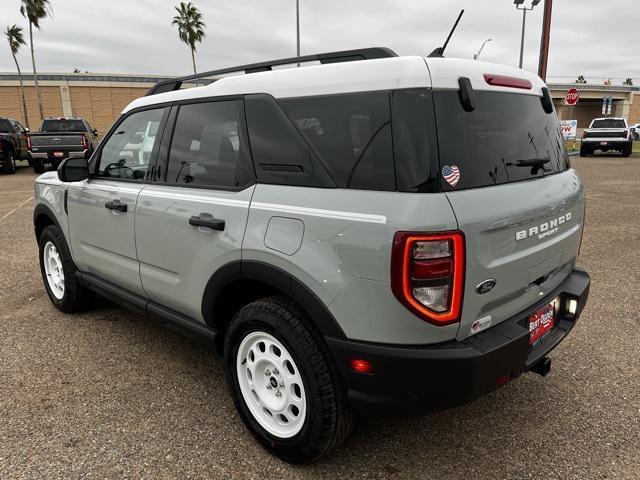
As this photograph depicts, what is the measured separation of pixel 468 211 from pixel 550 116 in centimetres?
113

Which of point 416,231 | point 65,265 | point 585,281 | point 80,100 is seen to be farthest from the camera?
point 80,100

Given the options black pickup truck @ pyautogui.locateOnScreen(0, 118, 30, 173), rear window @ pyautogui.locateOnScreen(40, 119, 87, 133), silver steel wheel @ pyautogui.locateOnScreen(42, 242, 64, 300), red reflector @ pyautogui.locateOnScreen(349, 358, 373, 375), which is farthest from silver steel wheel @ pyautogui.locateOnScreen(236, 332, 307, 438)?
rear window @ pyautogui.locateOnScreen(40, 119, 87, 133)

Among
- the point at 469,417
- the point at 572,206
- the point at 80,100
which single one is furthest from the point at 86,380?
the point at 80,100

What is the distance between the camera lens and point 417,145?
1.83m

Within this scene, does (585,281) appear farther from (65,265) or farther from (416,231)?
(65,265)

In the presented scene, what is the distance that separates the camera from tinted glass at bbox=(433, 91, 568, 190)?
1.87 meters

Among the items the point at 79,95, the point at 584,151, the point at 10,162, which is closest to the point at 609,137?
the point at 584,151

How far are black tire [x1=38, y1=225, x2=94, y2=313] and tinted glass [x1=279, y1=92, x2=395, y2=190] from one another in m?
2.68

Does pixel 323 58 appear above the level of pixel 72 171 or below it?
above

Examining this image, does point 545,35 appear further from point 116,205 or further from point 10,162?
point 10,162

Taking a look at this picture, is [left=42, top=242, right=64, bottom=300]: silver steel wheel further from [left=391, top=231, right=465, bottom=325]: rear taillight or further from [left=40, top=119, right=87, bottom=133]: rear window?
[left=40, top=119, right=87, bottom=133]: rear window

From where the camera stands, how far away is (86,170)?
3.48 m

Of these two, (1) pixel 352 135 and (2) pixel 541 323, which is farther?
(2) pixel 541 323

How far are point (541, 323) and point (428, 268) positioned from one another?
924mm
